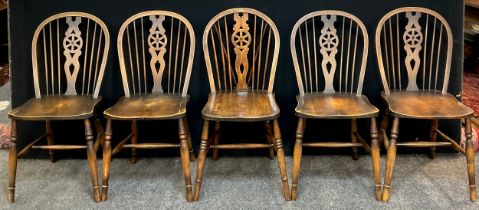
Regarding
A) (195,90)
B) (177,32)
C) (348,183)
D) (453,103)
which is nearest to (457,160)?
(453,103)

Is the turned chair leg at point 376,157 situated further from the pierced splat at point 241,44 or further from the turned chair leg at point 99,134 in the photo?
the turned chair leg at point 99,134

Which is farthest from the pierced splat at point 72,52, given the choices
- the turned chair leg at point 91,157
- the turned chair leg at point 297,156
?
the turned chair leg at point 297,156

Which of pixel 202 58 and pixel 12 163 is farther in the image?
pixel 202 58

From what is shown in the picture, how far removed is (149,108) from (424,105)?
1400 millimetres

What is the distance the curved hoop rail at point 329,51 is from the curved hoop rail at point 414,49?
5.6 inches

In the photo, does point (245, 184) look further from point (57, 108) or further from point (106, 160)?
point (57, 108)

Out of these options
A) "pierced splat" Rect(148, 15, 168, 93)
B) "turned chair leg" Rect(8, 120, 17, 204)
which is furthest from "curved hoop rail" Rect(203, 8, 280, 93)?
"turned chair leg" Rect(8, 120, 17, 204)

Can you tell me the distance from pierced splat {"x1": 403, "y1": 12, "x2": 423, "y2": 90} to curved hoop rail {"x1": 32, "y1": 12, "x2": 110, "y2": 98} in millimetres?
1670

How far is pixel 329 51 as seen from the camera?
2816 millimetres

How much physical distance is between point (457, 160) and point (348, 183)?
778mm

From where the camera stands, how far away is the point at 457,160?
2848mm

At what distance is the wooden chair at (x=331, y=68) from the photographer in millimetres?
→ 2398

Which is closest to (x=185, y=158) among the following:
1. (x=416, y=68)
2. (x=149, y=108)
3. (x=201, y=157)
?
(x=201, y=157)

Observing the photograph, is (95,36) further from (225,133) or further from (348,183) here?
(348,183)
